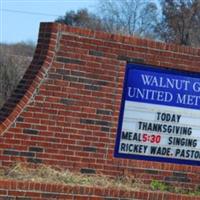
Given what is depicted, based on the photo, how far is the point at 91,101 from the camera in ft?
30.0

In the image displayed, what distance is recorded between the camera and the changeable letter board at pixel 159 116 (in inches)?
370

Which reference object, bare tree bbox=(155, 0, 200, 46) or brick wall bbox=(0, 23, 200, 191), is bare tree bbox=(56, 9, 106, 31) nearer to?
bare tree bbox=(155, 0, 200, 46)

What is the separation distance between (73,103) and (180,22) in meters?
56.4

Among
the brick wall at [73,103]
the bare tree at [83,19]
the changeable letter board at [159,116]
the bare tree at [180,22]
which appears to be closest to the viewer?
the brick wall at [73,103]

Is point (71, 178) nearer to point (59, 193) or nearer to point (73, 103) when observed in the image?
point (59, 193)

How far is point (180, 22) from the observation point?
64.4 metres

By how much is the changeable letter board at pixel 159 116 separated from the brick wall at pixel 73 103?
0.13 m

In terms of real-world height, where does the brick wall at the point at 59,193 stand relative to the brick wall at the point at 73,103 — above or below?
below

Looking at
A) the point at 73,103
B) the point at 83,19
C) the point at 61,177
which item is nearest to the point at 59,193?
the point at 61,177

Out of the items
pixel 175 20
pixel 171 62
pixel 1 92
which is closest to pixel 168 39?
pixel 175 20

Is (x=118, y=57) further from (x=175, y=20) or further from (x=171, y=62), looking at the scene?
(x=175, y=20)

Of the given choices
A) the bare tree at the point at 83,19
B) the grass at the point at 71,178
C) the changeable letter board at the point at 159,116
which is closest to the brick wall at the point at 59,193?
the grass at the point at 71,178

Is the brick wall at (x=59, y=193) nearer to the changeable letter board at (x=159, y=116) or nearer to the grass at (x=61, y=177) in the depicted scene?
the grass at (x=61, y=177)

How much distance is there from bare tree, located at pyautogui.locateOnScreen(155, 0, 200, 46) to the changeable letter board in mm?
50857
